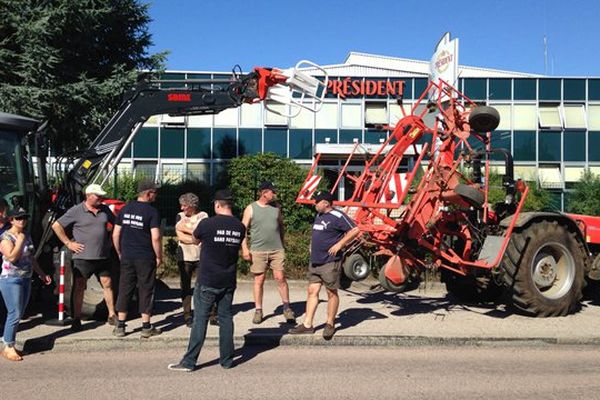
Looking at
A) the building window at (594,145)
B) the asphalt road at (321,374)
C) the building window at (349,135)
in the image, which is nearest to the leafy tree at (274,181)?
the building window at (349,135)

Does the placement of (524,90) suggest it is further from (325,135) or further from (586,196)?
(325,135)

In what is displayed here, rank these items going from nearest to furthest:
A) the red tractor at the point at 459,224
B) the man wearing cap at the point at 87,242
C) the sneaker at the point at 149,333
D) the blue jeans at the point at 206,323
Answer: the blue jeans at the point at 206,323 → the sneaker at the point at 149,333 → the man wearing cap at the point at 87,242 → the red tractor at the point at 459,224

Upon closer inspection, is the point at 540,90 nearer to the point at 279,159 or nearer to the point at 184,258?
the point at 279,159

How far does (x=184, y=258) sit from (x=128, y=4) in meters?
9.28

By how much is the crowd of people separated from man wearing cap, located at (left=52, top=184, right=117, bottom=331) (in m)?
0.01

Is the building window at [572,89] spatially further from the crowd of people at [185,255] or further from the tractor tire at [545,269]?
the crowd of people at [185,255]

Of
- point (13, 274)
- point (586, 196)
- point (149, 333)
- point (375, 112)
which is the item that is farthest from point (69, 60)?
point (586, 196)

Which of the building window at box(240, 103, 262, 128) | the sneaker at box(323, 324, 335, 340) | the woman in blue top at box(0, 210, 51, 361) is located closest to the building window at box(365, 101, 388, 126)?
the building window at box(240, 103, 262, 128)

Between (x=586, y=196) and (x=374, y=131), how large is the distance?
27.1 feet

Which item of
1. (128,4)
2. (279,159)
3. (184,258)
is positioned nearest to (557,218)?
(184,258)

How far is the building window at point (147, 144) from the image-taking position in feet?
77.9

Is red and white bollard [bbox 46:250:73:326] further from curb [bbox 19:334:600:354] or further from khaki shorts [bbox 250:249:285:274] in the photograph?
khaki shorts [bbox 250:249:285:274]

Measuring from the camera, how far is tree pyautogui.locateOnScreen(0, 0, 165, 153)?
12.8 m

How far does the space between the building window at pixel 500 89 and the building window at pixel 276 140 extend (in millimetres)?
8880
